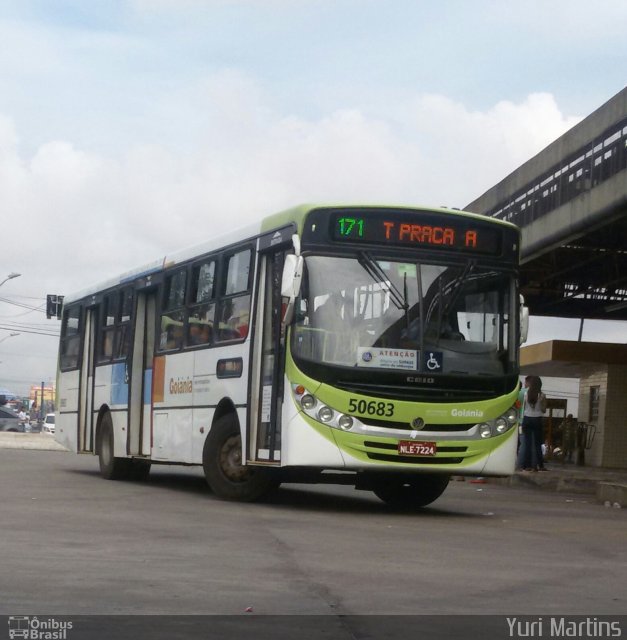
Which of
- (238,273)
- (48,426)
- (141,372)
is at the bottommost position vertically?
(48,426)

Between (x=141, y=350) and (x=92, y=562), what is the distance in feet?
33.5

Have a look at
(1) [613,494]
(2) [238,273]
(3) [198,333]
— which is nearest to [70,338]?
(3) [198,333]

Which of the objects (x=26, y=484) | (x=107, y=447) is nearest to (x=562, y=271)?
(x=107, y=447)

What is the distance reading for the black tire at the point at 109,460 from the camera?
20250 millimetres

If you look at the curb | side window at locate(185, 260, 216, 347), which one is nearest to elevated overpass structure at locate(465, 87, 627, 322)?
the curb

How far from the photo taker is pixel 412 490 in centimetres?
1633

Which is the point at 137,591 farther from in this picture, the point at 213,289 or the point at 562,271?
the point at 562,271

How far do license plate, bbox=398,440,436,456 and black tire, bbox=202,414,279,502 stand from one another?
184 cm

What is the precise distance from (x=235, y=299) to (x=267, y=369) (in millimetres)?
1278

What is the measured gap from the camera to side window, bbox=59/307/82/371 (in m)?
22.8

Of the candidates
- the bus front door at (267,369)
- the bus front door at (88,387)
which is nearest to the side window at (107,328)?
the bus front door at (88,387)

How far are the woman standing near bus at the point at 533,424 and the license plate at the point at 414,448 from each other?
10.2m

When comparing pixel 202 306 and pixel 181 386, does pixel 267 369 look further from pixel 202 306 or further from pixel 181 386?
pixel 181 386

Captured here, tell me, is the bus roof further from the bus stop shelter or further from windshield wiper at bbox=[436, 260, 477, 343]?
the bus stop shelter
